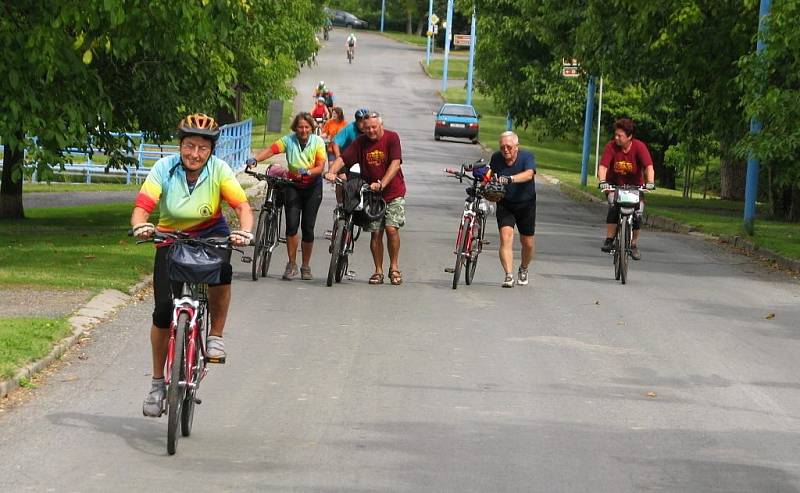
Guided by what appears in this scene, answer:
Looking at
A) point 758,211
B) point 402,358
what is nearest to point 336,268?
point 402,358

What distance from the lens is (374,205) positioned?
1672cm

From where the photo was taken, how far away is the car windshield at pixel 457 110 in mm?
61781

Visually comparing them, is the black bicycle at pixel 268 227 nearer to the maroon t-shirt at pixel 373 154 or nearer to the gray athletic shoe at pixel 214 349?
the maroon t-shirt at pixel 373 154

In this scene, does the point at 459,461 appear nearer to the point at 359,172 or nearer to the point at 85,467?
the point at 85,467

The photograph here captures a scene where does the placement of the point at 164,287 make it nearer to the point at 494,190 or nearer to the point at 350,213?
the point at 350,213

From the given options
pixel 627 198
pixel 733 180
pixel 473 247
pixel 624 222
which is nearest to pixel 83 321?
pixel 473 247

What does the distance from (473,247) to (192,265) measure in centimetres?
886

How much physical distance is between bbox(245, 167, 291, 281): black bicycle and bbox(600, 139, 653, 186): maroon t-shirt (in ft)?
12.9

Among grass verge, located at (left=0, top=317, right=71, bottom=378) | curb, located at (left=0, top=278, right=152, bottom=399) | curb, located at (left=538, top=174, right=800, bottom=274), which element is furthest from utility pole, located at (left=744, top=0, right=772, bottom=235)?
grass verge, located at (left=0, top=317, right=71, bottom=378)

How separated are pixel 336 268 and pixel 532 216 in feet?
7.49

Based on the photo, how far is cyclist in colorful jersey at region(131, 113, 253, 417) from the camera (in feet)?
28.3

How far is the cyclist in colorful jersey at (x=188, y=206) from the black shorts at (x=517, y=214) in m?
8.57

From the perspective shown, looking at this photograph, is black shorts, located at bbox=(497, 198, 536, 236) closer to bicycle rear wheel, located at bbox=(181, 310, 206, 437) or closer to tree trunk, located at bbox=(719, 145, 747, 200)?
bicycle rear wheel, located at bbox=(181, 310, 206, 437)

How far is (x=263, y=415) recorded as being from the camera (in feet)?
31.2
